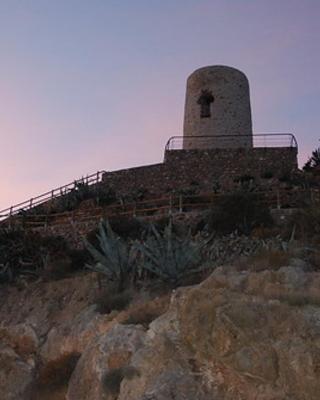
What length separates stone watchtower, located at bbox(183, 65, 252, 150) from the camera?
99.6 ft

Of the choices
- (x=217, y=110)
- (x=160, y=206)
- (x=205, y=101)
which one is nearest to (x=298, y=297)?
(x=160, y=206)

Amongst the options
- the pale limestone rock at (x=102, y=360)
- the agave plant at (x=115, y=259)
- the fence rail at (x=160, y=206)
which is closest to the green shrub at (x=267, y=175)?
the fence rail at (x=160, y=206)

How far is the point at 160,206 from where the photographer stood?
73.5 ft

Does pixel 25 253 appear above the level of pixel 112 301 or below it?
above

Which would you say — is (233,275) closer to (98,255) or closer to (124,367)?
(124,367)

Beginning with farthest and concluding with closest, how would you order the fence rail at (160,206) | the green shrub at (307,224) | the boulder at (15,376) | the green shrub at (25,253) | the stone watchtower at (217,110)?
1. the stone watchtower at (217,110)
2. the fence rail at (160,206)
3. the green shrub at (25,253)
4. the green shrub at (307,224)
5. the boulder at (15,376)

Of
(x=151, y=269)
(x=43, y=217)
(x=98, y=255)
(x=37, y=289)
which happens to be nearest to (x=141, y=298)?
(x=151, y=269)

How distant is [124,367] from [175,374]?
136 cm

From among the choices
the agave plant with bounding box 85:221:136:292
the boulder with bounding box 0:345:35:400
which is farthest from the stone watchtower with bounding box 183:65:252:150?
the boulder with bounding box 0:345:35:400

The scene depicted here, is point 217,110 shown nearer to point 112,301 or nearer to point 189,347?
point 112,301

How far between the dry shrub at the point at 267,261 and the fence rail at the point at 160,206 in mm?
6542

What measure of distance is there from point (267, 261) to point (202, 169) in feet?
52.4

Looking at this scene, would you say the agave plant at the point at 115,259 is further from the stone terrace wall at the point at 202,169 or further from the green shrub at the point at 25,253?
the stone terrace wall at the point at 202,169

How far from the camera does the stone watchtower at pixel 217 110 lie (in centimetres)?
3034
